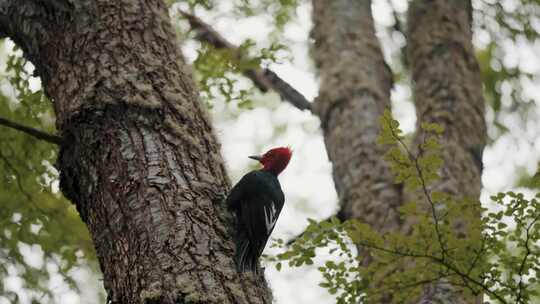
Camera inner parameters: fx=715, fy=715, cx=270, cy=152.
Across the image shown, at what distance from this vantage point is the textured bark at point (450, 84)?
15.5ft

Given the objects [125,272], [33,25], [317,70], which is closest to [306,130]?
[317,70]

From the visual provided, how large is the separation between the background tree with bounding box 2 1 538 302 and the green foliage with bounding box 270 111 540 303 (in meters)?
0.55

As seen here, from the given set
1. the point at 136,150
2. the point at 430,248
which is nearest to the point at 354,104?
the point at 430,248

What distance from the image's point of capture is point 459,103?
16.9 feet

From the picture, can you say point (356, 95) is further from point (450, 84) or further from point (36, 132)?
point (36, 132)

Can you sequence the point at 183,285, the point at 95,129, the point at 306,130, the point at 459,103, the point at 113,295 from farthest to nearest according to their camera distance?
1. the point at 306,130
2. the point at 459,103
3. the point at 95,129
4. the point at 113,295
5. the point at 183,285

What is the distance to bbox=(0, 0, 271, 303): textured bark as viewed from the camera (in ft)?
8.11

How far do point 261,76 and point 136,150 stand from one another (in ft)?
12.4

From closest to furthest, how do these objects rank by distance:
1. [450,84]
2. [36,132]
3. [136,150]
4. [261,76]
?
[136,150]
[36,132]
[450,84]
[261,76]

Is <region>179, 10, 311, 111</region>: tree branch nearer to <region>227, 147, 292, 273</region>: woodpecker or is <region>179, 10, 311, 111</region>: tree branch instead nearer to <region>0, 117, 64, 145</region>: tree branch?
<region>227, 147, 292, 273</region>: woodpecker

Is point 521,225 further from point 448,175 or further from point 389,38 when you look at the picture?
point 389,38

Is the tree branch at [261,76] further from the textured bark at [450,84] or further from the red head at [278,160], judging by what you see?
the red head at [278,160]

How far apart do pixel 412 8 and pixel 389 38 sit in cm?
129

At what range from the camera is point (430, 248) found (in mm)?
3117
